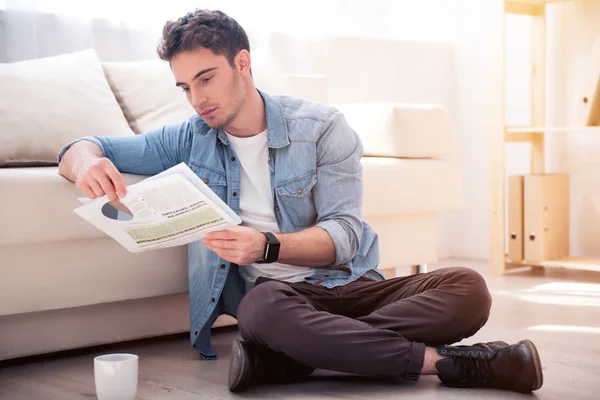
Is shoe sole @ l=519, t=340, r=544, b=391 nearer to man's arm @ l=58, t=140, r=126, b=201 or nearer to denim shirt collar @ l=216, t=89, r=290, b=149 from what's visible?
denim shirt collar @ l=216, t=89, r=290, b=149

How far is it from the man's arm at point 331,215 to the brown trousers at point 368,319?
0.08 m

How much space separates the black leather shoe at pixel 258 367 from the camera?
69.5 inches

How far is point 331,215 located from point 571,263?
1.72 metres

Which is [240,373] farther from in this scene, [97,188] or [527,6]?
[527,6]

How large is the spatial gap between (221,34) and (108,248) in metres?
0.56

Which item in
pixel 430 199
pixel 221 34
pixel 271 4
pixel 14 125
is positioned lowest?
pixel 430 199

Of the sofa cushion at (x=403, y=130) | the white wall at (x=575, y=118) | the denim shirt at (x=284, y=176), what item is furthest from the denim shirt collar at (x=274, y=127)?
the white wall at (x=575, y=118)

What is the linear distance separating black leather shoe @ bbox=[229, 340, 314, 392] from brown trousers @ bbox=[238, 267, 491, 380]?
0.09ft

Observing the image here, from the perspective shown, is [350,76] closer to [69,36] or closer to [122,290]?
[69,36]

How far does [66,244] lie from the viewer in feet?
6.59

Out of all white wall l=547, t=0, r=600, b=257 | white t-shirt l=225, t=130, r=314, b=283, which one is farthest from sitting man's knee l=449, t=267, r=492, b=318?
white wall l=547, t=0, r=600, b=257

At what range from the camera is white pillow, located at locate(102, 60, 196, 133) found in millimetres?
2623

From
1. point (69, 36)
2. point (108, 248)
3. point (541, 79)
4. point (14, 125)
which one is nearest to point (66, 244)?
point (108, 248)

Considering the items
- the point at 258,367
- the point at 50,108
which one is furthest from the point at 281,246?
the point at 50,108
